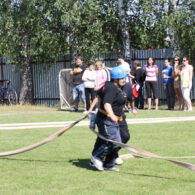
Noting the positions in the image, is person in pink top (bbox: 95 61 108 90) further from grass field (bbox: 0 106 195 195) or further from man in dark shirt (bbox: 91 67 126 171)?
man in dark shirt (bbox: 91 67 126 171)

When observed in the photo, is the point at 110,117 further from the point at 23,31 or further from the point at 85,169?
the point at 23,31

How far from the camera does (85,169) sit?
747 cm

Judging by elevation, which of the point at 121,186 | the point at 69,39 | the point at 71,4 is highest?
the point at 71,4

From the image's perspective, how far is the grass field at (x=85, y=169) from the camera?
20.5 feet

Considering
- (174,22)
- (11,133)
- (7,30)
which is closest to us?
(11,133)

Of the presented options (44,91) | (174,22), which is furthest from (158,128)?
(44,91)

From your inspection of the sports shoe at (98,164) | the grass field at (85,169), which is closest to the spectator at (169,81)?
the grass field at (85,169)

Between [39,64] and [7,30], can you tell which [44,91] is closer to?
[39,64]

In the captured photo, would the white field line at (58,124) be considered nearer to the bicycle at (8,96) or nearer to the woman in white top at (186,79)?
the woman in white top at (186,79)

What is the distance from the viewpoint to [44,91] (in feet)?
79.6

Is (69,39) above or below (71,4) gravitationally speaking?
below

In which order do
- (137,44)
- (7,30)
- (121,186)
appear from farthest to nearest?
(137,44) → (7,30) → (121,186)

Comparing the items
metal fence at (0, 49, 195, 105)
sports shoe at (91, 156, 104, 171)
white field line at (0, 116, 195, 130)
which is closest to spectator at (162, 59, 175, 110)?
white field line at (0, 116, 195, 130)

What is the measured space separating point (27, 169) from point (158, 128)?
5363 millimetres
